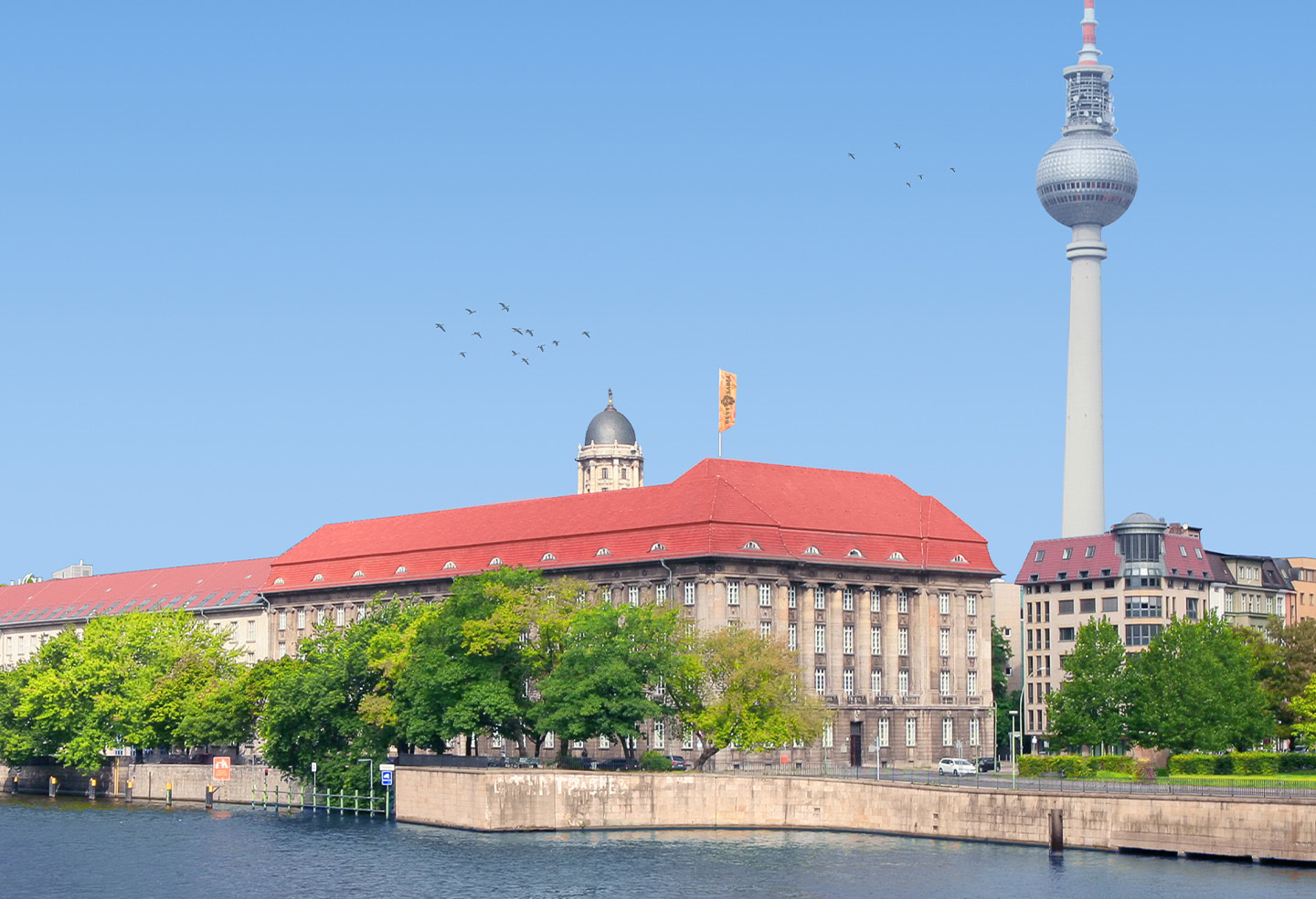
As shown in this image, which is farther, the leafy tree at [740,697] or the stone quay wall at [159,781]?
the stone quay wall at [159,781]

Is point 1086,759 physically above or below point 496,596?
below

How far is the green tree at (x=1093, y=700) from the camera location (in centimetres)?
16425

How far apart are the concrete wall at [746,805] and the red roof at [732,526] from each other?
38252mm

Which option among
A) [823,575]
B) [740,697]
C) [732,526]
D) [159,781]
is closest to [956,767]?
[740,697]

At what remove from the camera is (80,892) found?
103 m

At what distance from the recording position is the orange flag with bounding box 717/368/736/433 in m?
187

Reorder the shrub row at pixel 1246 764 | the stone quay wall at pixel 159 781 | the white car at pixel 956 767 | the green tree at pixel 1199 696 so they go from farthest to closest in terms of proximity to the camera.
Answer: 1. the stone quay wall at pixel 159 781
2. the green tree at pixel 1199 696
3. the white car at pixel 956 767
4. the shrub row at pixel 1246 764

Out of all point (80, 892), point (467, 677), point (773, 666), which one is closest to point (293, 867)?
point (80, 892)

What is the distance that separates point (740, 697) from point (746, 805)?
13664mm

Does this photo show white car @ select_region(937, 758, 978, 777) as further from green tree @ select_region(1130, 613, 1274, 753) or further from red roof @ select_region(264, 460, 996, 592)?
red roof @ select_region(264, 460, 996, 592)

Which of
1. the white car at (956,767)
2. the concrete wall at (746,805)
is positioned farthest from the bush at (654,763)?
the white car at (956,767)

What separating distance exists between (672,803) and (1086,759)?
29090mm

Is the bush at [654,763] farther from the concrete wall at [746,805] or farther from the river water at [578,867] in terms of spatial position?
the river water at [578,867]

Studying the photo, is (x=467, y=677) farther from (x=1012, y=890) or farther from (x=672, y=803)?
(x=1012, y=890)
